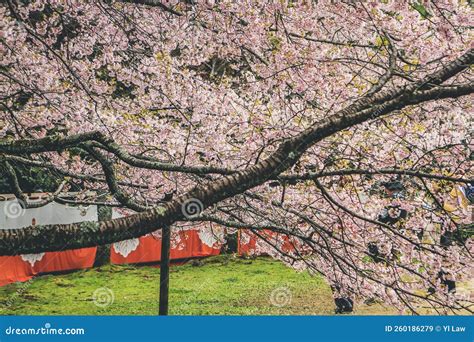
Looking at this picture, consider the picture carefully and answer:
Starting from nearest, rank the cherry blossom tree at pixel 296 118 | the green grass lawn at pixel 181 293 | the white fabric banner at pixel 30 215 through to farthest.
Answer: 1. the cherry blossom tree at pixel 296 118
2. the green grass lawn at pixel 181 293
3. the white fabric banner at pixel 30 215

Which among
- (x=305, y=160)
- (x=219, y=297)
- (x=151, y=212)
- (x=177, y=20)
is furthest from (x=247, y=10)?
(x=219, y=297)

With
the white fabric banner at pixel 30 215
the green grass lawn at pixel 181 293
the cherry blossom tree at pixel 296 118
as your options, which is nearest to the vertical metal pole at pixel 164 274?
the cherry blossom tree at pixel 296 118

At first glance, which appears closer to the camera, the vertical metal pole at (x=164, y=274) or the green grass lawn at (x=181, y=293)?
the vertical metal pole at (x=164, y=274)

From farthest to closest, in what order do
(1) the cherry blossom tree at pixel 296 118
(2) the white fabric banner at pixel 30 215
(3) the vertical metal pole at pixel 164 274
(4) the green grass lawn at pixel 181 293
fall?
(2) the white fabric banner at pixel 30 215 → (4) the green grass lawn at pixel 181 293 → (3) the vertical metal pole at pixel 164 274 → (1) the cherry blossom tree at pixel 296 118

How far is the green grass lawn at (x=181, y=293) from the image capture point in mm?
10586

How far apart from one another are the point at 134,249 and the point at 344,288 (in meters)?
10.5

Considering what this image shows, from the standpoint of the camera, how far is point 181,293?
12.1 meters

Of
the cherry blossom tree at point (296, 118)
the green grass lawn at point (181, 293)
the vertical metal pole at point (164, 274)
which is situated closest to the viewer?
the cherry blossom tree at point (296, 118)

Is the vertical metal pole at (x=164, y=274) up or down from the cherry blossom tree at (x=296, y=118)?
down

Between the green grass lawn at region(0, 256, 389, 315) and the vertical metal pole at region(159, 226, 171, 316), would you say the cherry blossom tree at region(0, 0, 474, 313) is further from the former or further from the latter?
the green grass lawn at region(0, 256, 389, 315)

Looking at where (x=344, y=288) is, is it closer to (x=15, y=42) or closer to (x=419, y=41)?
(x=419, y=41)

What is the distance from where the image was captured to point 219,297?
11.9 meters

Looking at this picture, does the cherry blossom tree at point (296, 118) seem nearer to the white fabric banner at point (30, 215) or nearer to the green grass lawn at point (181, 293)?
the green grass lawn at point (181, 293)

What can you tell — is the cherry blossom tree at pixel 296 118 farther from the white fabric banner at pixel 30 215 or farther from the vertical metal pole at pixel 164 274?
the white fabric banner at pixel 30 215
